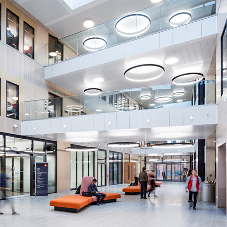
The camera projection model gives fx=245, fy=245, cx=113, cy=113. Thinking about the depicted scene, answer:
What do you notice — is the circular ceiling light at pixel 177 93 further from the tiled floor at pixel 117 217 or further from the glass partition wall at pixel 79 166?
the glass partition wall at pixel 79 166

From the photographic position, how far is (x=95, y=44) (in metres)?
14.6

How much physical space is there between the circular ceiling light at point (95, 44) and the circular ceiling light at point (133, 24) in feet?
4.27

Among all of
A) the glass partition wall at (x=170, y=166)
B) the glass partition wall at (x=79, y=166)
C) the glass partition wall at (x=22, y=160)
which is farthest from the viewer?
the glass partition wall at (x=170, y=166)

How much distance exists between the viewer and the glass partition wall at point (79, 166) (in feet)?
61.2

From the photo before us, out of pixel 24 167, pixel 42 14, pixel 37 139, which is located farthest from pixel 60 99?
pixel 42 14

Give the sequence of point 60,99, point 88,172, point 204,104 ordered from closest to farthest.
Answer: point 204,104
point 60,99
point 88,172

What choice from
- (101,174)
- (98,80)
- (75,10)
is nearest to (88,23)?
(75,10)

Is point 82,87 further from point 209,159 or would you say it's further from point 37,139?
point 209,159

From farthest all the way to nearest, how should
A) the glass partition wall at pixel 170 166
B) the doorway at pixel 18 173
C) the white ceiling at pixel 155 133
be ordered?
the glass partition wall at pixel 170 166
the doorway at pixel 18 173
the white ceiling at pixel 155 133

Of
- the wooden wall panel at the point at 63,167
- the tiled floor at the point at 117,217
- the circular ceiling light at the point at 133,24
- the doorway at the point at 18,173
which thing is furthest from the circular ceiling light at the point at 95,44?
the tiled floor at the point at 117,217

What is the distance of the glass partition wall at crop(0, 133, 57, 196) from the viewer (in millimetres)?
13109

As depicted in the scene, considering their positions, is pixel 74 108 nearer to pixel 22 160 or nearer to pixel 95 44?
pixel 95 44

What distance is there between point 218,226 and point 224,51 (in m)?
6.01

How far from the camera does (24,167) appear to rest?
14.6 meters
